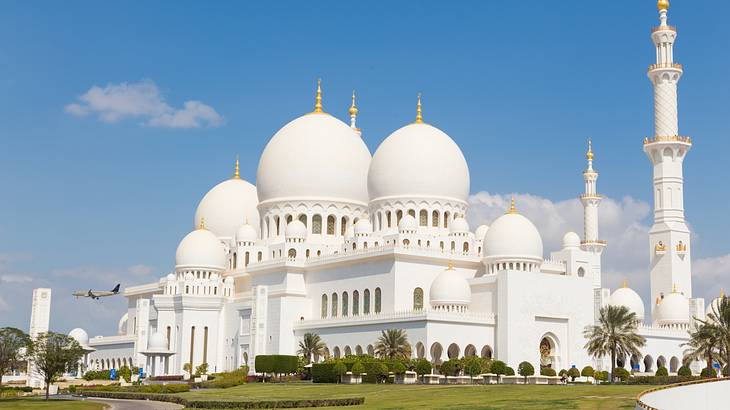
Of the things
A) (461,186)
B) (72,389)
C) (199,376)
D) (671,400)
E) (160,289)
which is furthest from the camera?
(160,289)

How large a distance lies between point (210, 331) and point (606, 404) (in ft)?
136

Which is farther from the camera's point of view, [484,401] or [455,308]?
[455,308]

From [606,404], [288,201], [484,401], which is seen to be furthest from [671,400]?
[288,201]

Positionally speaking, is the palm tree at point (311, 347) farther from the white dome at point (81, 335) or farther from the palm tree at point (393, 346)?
the white dome at point (81, 335)

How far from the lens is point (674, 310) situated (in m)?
68.7

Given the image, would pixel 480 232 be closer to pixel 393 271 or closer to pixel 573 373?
pixel 393 271

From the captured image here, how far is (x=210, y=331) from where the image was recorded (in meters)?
68.0

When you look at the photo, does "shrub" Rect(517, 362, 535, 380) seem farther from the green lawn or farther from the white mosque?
the green lawn

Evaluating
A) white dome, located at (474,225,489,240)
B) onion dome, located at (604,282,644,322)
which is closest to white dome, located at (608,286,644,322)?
onion dome, located at (604,282,644,322)

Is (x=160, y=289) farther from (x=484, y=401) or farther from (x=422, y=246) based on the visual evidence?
(x=484, y=401)

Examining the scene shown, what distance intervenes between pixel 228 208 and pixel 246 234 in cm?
798

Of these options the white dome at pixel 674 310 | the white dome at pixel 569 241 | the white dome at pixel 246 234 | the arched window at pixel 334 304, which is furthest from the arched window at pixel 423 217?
the white dome at pixel 674 310

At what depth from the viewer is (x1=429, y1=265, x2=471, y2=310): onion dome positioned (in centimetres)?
5631

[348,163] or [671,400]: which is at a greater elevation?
[348,163]
